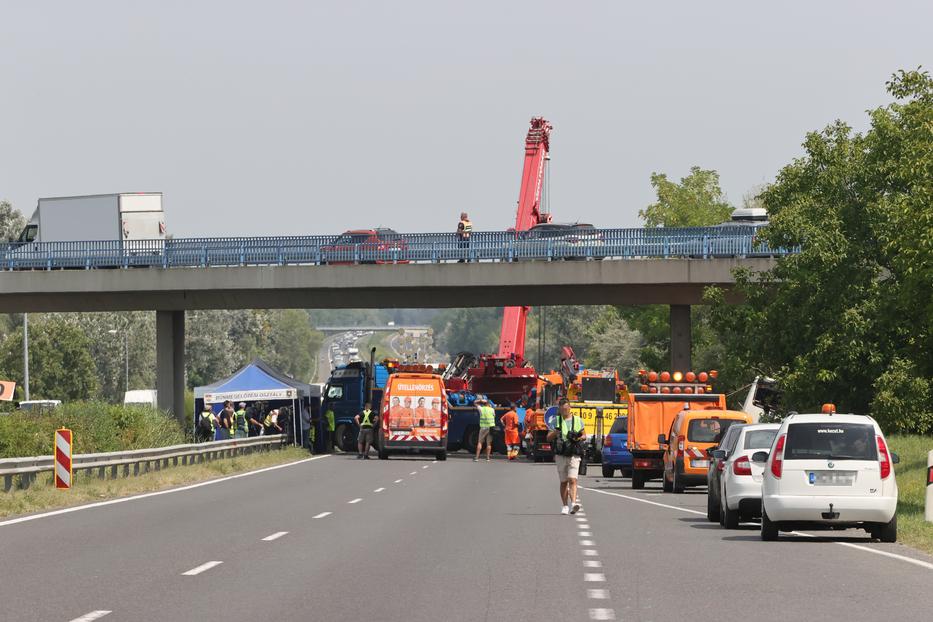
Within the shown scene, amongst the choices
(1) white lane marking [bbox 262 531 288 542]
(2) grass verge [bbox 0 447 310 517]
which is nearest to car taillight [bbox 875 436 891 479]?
(1) white lane marking [bbox 262 531 288 542]

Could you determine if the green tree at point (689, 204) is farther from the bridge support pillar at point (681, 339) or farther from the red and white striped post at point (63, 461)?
the red and white striped post at point (63, 461)


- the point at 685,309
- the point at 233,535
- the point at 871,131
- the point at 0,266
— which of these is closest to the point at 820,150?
the point at 871,131

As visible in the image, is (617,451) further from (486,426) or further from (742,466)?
(742,466)

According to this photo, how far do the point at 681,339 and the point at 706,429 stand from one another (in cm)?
2618

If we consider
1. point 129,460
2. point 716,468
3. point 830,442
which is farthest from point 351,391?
point 830,442

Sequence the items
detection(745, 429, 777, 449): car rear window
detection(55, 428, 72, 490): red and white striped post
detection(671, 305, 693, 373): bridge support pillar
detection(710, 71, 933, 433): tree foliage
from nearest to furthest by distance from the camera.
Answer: detection(745, 429, 777, 449): car rear window
detection(55, 428, 72, 490): red and white striped post
detection(710, 71, 933, 433): tree foliage
detection(671, 305, 693, 373): bridge support pillar

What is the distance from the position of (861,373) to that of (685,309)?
45.9 feet

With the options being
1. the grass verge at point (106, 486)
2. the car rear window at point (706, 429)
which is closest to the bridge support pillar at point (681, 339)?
the grass verge at point (106, 486)

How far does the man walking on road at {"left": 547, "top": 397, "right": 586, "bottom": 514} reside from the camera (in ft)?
82.6

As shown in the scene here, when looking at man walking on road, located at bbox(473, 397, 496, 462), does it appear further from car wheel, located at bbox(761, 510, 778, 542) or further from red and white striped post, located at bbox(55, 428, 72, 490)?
car wheel, located at bbox(761, 510, 778, 542)

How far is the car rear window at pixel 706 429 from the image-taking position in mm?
31859

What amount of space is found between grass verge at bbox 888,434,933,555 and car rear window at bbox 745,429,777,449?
6.71 ft

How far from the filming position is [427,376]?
51.5 metres

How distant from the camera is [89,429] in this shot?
129 feet
